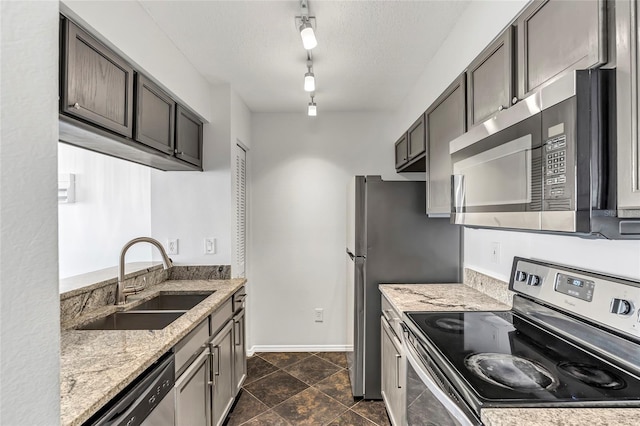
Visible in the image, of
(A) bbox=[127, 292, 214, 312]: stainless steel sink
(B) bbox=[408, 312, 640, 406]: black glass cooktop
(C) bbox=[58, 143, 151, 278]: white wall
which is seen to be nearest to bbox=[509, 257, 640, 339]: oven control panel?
(B) bbox=[408, 312, 640, 406]: black glass cooktop

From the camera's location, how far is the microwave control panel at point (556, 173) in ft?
2.83

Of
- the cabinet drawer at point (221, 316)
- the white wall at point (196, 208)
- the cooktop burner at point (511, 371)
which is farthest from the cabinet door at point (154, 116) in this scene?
the cooktop burner at point (511, 371)

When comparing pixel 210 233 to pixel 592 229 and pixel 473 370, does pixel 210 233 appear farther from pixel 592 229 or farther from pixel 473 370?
pixel 592 229

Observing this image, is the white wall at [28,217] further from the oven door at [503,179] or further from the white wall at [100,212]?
the white wall at [100,212]

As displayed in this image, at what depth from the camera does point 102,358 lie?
1.17m

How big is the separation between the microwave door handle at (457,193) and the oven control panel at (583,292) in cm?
43

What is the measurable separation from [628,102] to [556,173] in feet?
0.70

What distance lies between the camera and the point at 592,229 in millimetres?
826

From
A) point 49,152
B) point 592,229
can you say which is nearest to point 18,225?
point 49,152

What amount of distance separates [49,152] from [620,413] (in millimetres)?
1324

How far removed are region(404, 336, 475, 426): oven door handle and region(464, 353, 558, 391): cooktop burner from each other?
0.41 feet

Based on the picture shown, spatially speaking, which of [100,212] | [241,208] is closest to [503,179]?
[241,208]

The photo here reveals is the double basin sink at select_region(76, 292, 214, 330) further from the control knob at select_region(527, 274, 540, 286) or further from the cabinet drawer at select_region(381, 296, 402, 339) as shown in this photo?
the control knob at select_region(527, 274, 540, 286)

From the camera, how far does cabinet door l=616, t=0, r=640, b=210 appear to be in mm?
739
